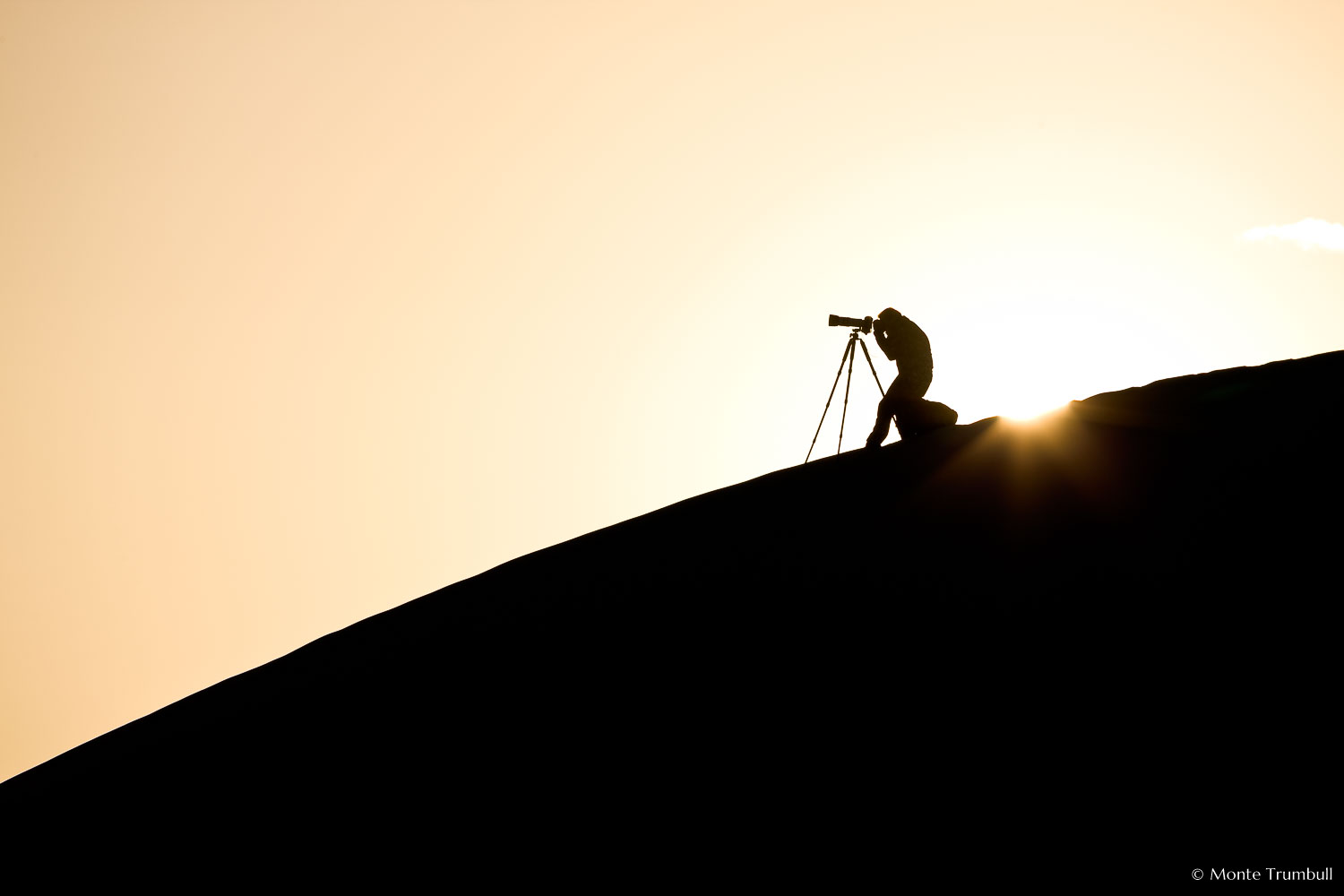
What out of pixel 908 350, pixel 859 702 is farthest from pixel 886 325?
pixel 859 702

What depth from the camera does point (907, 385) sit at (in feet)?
39.2

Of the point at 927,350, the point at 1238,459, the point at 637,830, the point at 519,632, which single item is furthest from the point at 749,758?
the point at 927,350

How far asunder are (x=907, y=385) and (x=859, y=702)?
650 centimetres

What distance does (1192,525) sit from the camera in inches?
273

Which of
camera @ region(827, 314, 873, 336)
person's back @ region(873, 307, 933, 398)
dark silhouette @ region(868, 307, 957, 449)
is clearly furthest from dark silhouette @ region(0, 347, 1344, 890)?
camera @ region(827, 314, 873, 336)

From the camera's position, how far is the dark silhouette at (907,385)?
1172cm

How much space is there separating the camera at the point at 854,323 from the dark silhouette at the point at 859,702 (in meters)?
3.68

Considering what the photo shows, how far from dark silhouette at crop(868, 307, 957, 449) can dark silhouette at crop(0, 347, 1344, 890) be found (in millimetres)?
2192

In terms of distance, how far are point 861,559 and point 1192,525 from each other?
2.40m

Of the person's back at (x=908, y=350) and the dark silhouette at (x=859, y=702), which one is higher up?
the person's back at (x=908, y=350)

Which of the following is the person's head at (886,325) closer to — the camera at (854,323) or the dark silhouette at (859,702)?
the camera at (854,323)

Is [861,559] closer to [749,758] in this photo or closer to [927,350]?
[749,758]

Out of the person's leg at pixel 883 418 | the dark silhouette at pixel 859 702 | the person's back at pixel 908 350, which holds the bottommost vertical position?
the dark silhouette at pixel 859 702

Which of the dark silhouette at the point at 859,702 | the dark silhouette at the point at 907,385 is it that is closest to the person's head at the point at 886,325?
the dark silhouette at the point at 907,385
